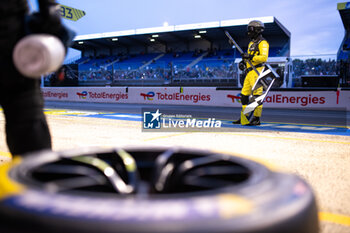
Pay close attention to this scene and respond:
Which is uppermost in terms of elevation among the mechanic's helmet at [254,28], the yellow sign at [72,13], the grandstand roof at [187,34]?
the grandstand roof at [187,34]

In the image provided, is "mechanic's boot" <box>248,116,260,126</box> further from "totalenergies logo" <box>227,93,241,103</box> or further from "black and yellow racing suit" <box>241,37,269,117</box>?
"totalenergies logo" <box>227,93,241,103</box>

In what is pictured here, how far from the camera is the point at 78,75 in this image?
24859 mm

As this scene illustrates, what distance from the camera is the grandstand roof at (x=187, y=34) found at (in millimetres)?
35062

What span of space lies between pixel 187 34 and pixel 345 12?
17249mm

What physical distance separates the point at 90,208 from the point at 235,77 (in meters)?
19.2

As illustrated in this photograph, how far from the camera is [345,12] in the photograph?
1168 inches

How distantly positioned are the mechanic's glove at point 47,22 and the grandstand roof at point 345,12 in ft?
101

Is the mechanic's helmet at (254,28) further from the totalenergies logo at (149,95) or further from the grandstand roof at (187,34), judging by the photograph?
the grandstand roof at (187,34)

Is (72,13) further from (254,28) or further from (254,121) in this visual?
(254,121)

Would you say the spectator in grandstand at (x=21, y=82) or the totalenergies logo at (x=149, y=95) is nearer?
the spectator in grandstand at (x=21, y=82)

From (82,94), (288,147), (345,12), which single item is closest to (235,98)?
(82,94)

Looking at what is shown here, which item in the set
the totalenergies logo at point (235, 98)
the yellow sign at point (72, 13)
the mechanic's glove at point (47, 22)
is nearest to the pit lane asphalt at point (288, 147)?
the mechanic's glove at point (47, 22)

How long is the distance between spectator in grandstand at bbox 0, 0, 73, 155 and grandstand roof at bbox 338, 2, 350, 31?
30934 millimetres

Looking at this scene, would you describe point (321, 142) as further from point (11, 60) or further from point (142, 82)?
point (142, 82)
